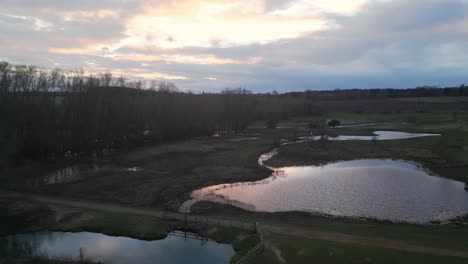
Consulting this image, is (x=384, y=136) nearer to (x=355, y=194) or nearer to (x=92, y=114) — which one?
(x=355, y=194)

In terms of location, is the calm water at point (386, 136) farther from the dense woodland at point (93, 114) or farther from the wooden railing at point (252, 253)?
the wooden railing at point (252, 253)

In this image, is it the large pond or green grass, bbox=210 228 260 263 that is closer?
green grass, bbox=210 228 260 263

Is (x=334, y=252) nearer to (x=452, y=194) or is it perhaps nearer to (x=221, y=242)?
(x=221, y=242)

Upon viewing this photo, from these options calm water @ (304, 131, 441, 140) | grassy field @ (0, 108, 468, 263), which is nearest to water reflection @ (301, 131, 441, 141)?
calm water @ (304, 131, 441, 140)

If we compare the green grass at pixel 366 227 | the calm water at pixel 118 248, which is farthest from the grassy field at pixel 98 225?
the green grass at pixel 366 227

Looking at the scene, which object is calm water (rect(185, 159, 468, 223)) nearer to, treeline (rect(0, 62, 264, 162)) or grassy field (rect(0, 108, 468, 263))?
grassy field (rect(0, 108, 468, 263))

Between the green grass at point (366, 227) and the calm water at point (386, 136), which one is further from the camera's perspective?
the calm water at point (386, 136)
